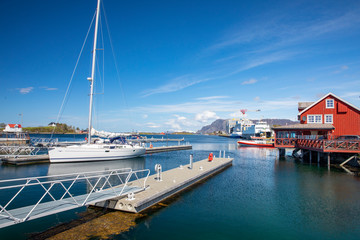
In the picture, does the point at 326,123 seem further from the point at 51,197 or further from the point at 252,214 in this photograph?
the point at 51,197

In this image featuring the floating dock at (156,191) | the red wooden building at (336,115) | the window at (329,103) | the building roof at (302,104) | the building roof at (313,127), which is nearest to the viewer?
the floating dock at (156,191)

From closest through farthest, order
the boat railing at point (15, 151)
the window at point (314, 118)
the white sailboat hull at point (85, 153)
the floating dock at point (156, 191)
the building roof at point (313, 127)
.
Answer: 1. the floating dock at point (156, 191)
2. the white sailboat hull at point (85, 153)
3. the building roof at point (313, 127)
4. the boat railing at point (15, 151)
5. the window at point (314, 118)

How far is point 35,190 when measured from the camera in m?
19.0

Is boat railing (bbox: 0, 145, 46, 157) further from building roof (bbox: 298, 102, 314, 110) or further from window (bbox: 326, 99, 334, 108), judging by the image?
window (bbox: 326, 99, 334, 108)

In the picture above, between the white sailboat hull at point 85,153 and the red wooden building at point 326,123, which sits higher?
the red wooden building at point 326,123

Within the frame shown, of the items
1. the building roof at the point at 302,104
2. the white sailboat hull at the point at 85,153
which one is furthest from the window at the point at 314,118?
the white sailboat hull at the point at 85,153

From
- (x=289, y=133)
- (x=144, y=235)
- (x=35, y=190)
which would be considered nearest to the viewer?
(x=144, y=235)

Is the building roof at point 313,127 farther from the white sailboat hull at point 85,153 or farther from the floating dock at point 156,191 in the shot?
the white sailboat hull at point 85,153


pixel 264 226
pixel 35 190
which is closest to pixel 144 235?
pixel 264 226

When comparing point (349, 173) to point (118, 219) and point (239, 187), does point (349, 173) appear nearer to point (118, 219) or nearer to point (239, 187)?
point (239, 187)

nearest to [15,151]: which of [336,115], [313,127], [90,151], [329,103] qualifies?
[90,151]

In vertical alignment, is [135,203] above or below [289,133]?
below

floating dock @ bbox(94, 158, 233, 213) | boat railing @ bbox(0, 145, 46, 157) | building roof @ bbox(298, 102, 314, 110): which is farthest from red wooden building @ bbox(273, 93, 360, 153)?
boat railing @ bbox(0, 145, 46, 157)

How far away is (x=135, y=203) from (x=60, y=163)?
25.7 metres
